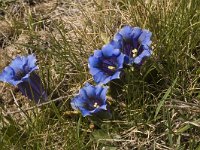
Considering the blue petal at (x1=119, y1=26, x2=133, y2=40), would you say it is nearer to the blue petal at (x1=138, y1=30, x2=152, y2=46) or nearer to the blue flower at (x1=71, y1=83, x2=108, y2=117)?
the blue petal at (x1=138, y1=30, x2=152, y2=46)

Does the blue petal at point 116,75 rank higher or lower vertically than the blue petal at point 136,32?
lower

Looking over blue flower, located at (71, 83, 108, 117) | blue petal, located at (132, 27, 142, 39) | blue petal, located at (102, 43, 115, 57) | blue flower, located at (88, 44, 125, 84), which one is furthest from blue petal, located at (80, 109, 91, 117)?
blue petal, located at (132, 27, 142, 39)

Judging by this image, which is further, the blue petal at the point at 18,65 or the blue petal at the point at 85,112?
the blue petal at the point at 18,65

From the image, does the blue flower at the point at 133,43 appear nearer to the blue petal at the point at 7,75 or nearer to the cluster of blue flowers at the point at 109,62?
the cluster of blue flowers at the point at 109,62

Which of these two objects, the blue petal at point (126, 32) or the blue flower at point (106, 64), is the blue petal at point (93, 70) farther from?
the blue petal at point (126, 32)

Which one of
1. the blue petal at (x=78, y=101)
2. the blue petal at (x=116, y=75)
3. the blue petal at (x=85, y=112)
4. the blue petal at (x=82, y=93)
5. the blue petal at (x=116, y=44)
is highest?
the blue petal at (x=116, y=44)

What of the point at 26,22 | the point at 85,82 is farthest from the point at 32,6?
the point at 85,82

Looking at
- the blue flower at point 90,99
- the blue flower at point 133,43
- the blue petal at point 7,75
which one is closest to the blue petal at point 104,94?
the blue flower at point 90,99

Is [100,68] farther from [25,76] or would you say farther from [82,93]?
[25,76]

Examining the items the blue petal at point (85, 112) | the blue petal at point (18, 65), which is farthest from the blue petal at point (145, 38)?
the blue petal at point (18, 65)
